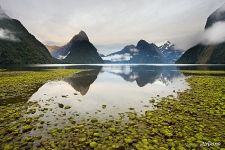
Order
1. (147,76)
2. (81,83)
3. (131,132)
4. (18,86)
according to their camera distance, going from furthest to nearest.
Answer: (147,76) < (81,83) < (18,86) < (131,132)

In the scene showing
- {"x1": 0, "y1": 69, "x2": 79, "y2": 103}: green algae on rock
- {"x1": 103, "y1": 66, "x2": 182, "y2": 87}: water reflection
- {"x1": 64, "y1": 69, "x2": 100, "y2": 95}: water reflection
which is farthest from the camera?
{"x1": 103, "y1": 66, "x2": 182, "y2": 87}: water reflection

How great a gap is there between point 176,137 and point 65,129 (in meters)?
7.35

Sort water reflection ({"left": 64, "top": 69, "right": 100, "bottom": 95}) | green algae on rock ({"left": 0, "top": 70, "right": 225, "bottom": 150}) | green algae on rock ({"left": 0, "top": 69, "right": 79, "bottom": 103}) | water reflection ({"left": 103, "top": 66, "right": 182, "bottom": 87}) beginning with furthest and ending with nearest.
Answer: water reflection ({"left": 103, "top": 66, "right": 182, "bottom": 87})
water reflection ({"left": 64, "top": 69, "right": 100, "bottom": 95})
green algae on rock ({"left": 0, "top": 69, "right": 79, "bottom": 103})
green algae on rock ({"left": 0, "top": 70, "right": 225, "bottom": 150})

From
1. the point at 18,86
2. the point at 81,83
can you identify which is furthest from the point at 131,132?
the point at 81,83

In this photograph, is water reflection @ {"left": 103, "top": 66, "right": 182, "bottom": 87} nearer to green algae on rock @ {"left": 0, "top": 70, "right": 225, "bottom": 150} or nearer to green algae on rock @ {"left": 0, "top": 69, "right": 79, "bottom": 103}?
green algae on rock @ {"left": 0, "top": 69, "right": 79, "bottom": 103}

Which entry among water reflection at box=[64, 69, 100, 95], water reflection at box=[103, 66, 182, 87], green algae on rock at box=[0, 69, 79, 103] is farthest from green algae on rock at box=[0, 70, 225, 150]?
water reflection at box=[103, 66, 182, 87]

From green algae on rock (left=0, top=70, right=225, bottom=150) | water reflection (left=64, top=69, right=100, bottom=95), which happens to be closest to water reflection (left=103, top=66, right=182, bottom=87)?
water reflection (left=64, top=69, right=100, bottom=95)

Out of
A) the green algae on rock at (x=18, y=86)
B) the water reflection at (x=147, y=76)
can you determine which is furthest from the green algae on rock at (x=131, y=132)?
the water reflection at (x=147, y=76)

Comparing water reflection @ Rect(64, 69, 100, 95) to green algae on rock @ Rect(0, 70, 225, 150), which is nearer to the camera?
green algae on rock @ Rect(0, 70, 225, 150)

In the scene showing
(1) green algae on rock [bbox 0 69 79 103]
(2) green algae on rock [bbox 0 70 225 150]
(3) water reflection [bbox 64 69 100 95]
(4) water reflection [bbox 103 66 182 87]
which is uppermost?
(1) green algae on rock [bbox 0 69 79 103]

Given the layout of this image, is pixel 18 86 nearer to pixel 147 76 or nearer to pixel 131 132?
pixel 131 132

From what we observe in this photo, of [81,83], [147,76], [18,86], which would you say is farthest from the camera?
[147,76]

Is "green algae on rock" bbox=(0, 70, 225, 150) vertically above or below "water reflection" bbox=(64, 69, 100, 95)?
above

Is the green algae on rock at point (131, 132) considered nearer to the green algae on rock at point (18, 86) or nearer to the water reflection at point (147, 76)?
the green algae on rock at point (18, 86)
